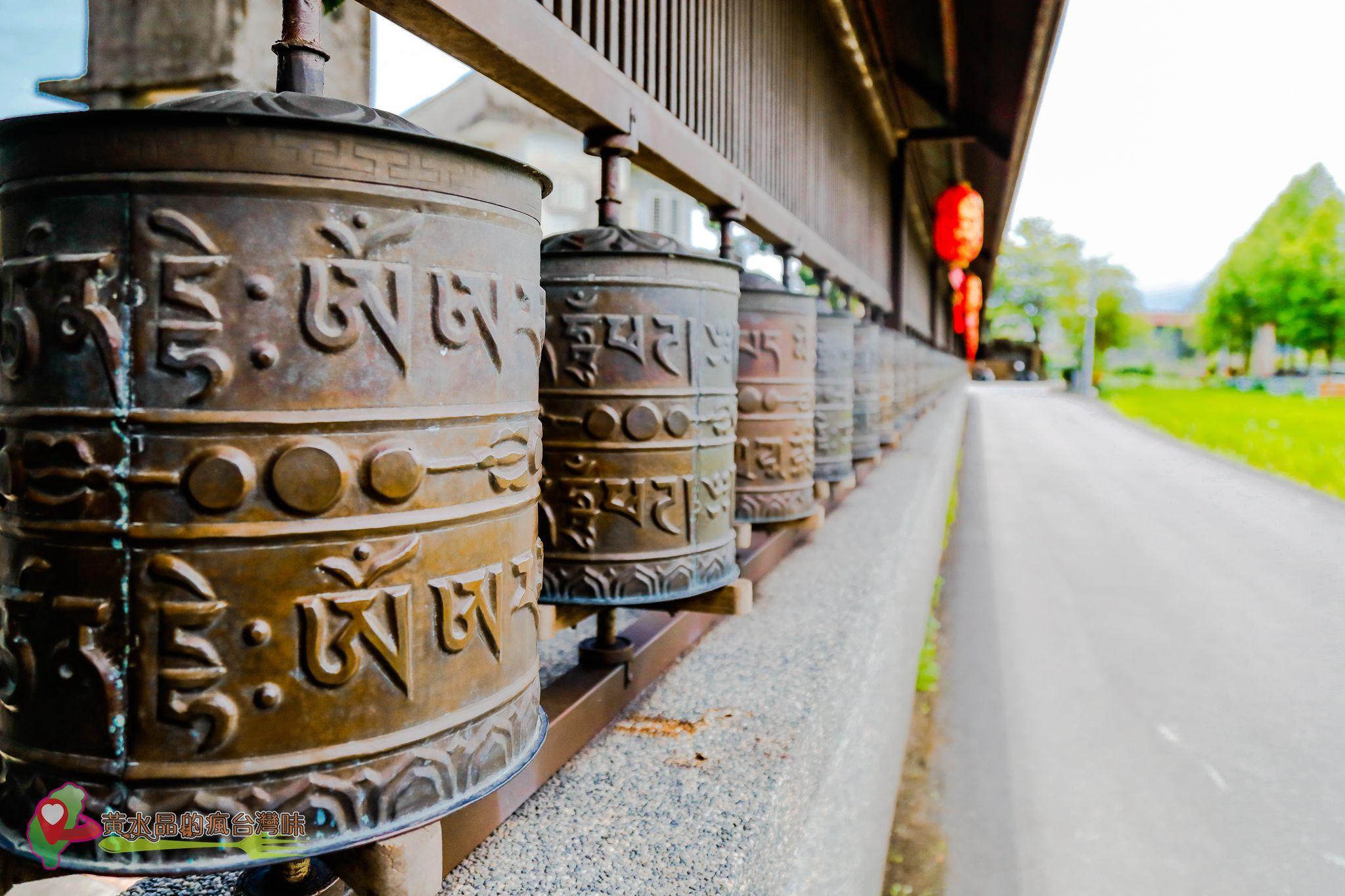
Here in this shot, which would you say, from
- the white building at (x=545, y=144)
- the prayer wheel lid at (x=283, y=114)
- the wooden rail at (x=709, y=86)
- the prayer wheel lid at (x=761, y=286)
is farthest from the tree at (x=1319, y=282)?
the prayer wheel lid at (x=283, y=114)

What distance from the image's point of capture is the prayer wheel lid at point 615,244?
237cm

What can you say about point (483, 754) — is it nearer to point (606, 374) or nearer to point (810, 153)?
point (606, 374)

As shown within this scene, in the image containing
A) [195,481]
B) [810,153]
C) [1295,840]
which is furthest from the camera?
[810,153]

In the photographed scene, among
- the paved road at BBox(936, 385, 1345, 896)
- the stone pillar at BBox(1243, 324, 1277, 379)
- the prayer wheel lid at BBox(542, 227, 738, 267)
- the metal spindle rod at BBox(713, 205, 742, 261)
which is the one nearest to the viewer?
the prayer wheel lid at BBox(542, 227, 738, 267)

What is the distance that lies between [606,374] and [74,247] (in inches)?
54.5

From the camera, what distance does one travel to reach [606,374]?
2408mm

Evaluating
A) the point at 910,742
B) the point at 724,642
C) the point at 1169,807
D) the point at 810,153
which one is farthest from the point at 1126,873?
the point at 810,153

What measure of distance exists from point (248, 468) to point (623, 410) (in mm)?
1345

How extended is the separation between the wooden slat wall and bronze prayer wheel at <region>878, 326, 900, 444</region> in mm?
811

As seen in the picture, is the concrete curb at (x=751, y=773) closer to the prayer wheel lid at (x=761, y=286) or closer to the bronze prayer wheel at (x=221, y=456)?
the bronze prayer wheel at (x=221, y=456)

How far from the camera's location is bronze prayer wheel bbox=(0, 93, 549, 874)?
1136 mm

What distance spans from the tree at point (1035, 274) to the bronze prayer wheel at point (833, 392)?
2414 inches

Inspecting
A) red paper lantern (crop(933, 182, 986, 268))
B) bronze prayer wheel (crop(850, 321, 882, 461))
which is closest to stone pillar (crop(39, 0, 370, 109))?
bronze prayer wheel (crop(850, 321, 882, 461))

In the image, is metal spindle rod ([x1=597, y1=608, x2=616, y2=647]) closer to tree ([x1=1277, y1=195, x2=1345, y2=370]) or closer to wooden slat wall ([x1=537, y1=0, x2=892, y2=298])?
wooden slat wall ([x1=537, y1=0, x2=892, y2=298])
